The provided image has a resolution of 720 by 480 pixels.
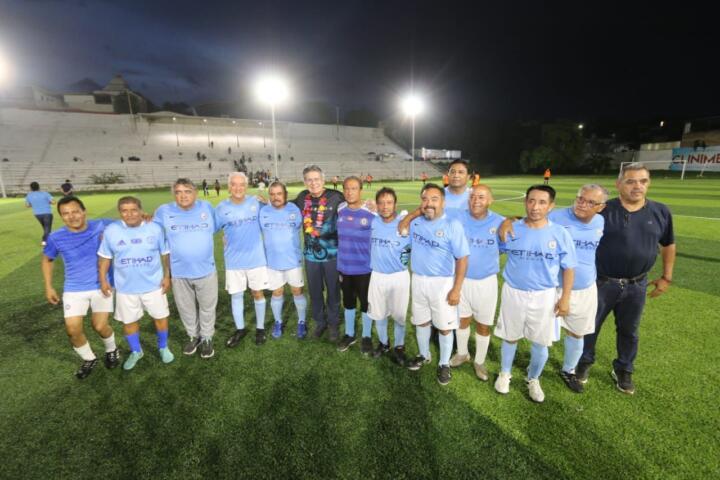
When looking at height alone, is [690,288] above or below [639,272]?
below

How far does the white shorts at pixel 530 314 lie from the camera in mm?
3406

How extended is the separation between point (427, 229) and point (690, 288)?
6.36 meters

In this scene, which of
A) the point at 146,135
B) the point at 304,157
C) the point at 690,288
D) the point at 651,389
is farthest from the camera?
A: the point at 304,157

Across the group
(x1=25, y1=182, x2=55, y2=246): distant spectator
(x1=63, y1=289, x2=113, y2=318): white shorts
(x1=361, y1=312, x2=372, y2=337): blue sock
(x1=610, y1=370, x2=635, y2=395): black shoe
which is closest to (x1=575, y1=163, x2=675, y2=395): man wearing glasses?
(x1=610, y1=370, x2=635, y2=395): black shoe

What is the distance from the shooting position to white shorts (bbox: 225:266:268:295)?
15.9 ft

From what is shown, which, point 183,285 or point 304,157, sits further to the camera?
point 304,157

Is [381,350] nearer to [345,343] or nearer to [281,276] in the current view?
[345,343]

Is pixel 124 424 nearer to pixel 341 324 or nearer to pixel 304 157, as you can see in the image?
pixel 341 324

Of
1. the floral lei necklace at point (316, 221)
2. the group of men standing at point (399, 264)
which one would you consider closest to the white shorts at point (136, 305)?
the group of men standing at point (399, 264)

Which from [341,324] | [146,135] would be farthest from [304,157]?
[341,324]

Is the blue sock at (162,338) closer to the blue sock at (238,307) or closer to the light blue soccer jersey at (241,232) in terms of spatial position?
the blue sock at (238,307)

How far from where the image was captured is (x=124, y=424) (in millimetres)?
3348

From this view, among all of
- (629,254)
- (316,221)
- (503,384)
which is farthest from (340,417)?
(629,254)

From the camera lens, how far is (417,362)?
13.9 ft
